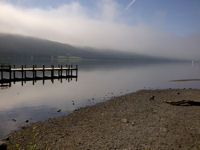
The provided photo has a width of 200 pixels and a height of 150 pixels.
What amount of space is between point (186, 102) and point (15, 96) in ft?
90.1

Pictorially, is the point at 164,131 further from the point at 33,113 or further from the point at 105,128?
the point at 33,113

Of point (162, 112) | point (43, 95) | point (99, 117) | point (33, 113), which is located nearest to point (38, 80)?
point (43, 95)

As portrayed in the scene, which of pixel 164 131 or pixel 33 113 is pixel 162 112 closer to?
pixel 164 131

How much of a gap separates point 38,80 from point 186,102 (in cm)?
4136

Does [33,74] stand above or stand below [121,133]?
above

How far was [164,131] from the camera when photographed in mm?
10938

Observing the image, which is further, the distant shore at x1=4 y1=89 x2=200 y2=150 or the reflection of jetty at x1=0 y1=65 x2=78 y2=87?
the reflection of jetty at x1=0 y1=65 x2=78 y2=87

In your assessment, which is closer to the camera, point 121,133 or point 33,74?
point 121,133

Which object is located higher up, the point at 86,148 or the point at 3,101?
the point at 86,148

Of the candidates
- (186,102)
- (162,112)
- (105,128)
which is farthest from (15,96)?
(186,102)

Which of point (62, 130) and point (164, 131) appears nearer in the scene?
point (164, 131)

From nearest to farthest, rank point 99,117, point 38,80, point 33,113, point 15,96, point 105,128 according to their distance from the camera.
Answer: point 105,128, point 99,117, point 33,113, point 15,96, point 38,80

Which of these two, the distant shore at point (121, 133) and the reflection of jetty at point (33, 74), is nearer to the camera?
the distant shore at point (121, 133)

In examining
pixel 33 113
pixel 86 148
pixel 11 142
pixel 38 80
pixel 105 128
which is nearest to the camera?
pixel 86 148
